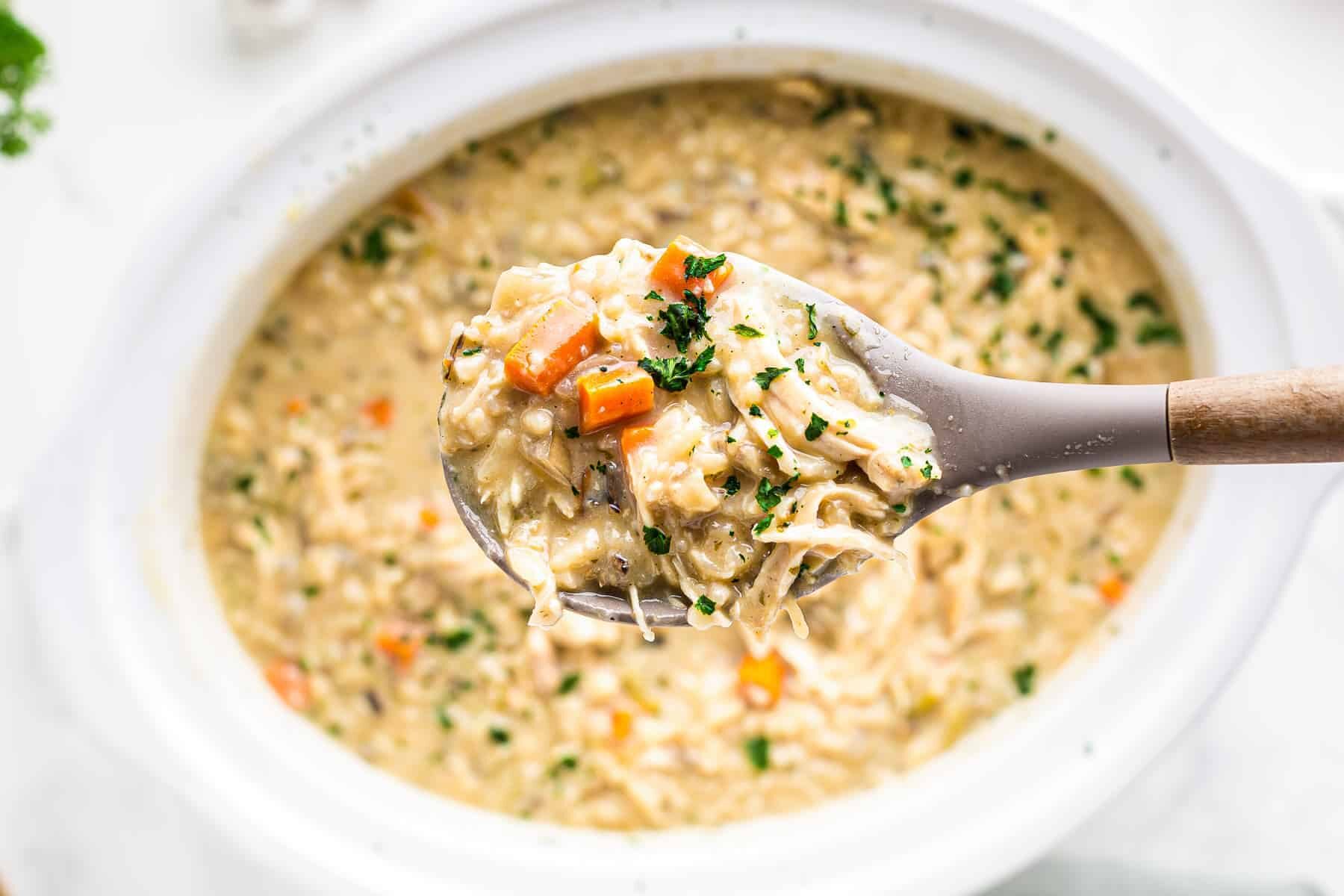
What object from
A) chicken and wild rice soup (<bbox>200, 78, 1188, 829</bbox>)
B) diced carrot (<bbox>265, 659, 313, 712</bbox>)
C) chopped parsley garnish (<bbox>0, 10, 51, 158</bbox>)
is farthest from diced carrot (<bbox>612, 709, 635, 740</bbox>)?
chopped parsley garnish (<bbox>0, 10, 51, 158</bbox>)

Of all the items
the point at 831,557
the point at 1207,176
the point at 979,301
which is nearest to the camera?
the point at 831,557

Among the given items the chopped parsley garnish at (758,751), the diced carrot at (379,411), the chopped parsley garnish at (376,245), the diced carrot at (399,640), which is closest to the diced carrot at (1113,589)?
the chopped parsley garnish at (758,751)

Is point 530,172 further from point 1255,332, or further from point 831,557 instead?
point 1255,332

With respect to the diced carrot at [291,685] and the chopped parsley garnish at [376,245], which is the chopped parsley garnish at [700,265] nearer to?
the chopped parsley garnish at [376,245]

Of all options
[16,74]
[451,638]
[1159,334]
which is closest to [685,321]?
[451,638]

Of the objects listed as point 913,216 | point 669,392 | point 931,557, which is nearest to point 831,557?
point 669,392

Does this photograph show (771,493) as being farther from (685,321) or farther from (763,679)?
(763,679)

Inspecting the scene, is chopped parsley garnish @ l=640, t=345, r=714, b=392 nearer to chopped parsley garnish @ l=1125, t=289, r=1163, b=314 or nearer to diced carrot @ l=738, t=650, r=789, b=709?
diced carrot @ l=738, t=650, r=789, b=709
